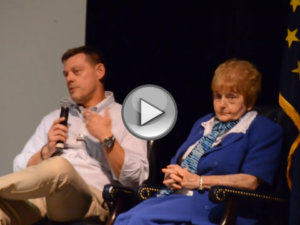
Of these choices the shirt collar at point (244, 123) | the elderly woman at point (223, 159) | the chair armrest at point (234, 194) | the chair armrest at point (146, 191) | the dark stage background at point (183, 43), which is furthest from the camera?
the dark stage background at point (183, 43)

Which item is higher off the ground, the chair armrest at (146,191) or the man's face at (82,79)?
the man's face at (82,79)

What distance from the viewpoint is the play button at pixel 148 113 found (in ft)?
10.6

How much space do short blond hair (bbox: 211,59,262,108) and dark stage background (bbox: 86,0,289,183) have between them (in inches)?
15.4

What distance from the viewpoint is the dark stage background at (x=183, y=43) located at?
342cm

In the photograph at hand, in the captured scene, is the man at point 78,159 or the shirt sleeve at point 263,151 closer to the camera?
the shirt sleeve at point 263,151

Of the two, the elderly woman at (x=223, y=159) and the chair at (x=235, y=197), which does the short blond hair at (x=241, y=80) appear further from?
the chair at (x=235, y=197)

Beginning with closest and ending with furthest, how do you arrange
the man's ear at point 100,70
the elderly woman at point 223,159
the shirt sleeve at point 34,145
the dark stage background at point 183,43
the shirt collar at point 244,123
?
the elderly woman at point 223,159, the shirt collar at point 244,123, the dark stage background at point 183,43, the shirt sleeve at point 34,145, the man's ear at point 100,70

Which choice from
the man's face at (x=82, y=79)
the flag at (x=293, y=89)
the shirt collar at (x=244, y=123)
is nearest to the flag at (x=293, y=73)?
the flag at (x=293, y=89)

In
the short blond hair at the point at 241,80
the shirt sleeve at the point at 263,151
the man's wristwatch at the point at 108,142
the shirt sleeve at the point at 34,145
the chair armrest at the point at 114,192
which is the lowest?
the chair armrest at the point at 114,192

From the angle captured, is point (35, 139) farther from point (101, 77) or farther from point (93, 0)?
point (93, 0)

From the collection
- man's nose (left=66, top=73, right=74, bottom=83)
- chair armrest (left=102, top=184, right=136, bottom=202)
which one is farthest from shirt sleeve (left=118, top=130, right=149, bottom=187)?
man's nose (left=66, top=73, right=74, bottom=83)

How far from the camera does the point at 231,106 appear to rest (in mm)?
3049

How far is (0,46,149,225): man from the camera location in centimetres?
301

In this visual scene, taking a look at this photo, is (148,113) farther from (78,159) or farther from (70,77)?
(70,77)
